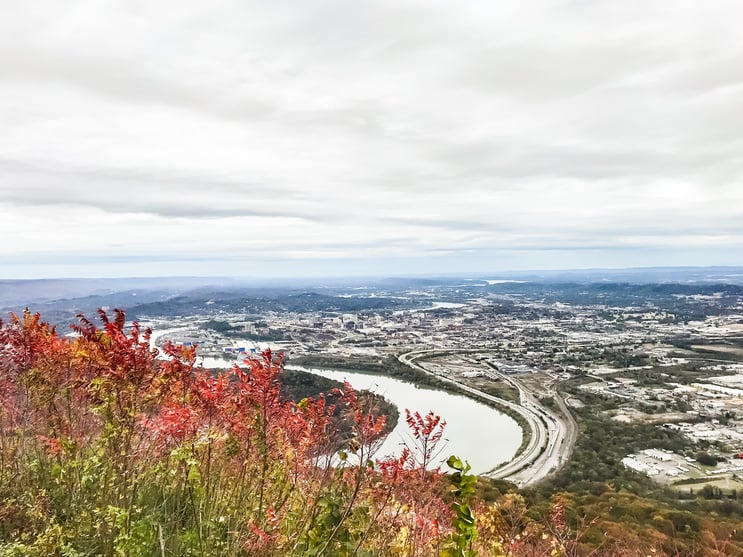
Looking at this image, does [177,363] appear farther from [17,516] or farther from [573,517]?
[573,517]

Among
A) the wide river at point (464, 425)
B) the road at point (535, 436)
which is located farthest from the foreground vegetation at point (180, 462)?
the road at point (535, 436)

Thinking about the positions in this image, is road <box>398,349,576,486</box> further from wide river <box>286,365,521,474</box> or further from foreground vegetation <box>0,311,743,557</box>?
foreground vegetation <box>0,311,743,557</box>

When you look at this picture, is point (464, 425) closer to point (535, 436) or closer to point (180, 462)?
point (535, 436)

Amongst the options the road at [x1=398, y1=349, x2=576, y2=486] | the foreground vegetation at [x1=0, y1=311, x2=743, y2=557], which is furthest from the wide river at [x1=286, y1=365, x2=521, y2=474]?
the foreground vegetation at [x1=0, y1=311, x2=743, y2=557]

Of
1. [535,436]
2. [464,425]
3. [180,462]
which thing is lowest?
[535,436]

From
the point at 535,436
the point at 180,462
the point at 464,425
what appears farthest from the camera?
the point at 464,425

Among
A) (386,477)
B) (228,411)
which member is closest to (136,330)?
(228,411)

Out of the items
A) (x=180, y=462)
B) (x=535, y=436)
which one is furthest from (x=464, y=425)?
(x=180, y=462)
